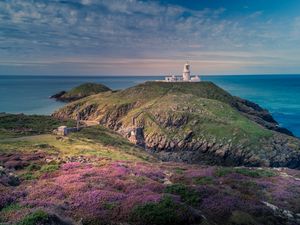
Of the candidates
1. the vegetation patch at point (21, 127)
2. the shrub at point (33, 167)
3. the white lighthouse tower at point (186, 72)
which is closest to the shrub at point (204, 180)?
the shrub at point (33, 167)

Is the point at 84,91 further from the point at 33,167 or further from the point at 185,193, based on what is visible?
the point at 185,193

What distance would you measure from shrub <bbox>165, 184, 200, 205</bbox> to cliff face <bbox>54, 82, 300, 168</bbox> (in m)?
54.4

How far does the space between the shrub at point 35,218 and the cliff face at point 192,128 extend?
2458 inches

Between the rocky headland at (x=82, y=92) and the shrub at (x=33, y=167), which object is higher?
the shrub at (x=33, y=167)

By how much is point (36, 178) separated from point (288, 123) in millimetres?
117885

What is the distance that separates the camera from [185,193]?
1875cm

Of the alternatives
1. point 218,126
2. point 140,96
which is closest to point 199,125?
point 218,126

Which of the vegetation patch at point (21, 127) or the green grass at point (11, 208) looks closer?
the green grass at point (11, 208)

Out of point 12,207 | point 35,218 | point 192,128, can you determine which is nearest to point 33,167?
point 12,207

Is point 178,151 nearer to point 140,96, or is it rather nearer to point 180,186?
point 140,96

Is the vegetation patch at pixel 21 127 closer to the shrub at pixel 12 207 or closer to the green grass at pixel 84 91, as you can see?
the shrub at pixel 12 207

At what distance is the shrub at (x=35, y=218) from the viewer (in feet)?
37.5

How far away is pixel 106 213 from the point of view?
14492 millimetres

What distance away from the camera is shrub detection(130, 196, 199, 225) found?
14.3 meters
